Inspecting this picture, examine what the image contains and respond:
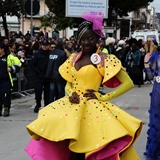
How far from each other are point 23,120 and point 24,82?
372cm

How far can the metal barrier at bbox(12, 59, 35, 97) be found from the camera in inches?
465

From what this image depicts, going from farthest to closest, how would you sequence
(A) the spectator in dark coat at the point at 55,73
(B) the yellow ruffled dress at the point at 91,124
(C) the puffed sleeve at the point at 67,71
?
(A) the spectator in dark coat at the point at 55,73
(C) the puffed sleeve at the point at 67,71
(B) the yellow ruffled dress at the point at 91,124

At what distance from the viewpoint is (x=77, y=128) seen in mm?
3756

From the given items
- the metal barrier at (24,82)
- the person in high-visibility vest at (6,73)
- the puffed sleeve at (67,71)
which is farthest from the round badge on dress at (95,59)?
the metal barrier at (24,82)

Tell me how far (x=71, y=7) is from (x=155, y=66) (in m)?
15.9

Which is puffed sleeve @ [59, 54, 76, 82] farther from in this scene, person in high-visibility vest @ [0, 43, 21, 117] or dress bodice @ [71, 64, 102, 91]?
person in high-visibility vest @ [0, 43, 21, 117]

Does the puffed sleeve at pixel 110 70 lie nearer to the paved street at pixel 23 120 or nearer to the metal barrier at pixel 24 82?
the paved street at pixel 23 120

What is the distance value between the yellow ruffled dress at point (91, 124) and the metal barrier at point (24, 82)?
7.91 m

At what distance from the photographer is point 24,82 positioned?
39.9 feet

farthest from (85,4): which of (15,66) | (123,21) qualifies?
(123,21)

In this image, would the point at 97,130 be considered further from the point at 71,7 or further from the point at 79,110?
the point at 71,7

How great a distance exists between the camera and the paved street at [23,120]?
6078 mm

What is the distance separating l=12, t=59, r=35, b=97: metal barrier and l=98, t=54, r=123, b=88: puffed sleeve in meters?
7.86

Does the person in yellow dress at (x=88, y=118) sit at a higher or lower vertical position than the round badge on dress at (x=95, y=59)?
lower
